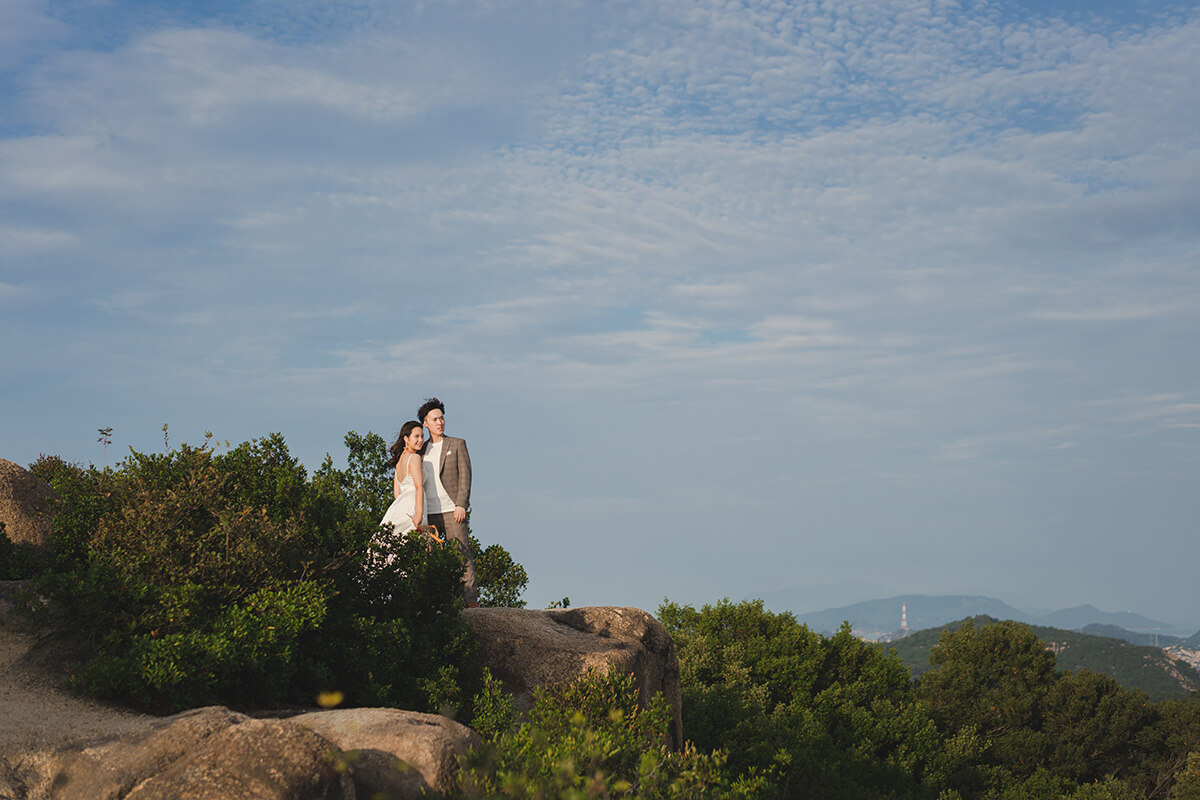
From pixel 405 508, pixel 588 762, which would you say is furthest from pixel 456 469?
pixel 588 762

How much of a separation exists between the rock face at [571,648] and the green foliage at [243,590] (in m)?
0.81

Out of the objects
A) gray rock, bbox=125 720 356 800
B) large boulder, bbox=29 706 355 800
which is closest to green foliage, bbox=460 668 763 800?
gray rock, bbox=125 720 356 800

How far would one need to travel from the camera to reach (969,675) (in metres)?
46.4

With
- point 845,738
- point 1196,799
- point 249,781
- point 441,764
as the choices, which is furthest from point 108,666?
point 1196,799

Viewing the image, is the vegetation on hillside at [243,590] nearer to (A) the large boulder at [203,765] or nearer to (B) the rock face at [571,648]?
(B) the rock face at [571,648]

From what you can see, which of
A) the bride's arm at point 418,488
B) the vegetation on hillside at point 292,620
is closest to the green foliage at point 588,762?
the vegetation on hillside at point 292,620

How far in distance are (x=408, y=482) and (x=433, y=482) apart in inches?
16.9

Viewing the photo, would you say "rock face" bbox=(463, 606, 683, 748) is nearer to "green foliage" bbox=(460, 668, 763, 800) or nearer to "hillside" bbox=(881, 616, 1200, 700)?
"green foliage" bbox=(460, 668, 763, 800)

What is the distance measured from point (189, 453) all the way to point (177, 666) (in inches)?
167

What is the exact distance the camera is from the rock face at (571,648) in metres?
13.1

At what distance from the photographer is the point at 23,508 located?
13117mm

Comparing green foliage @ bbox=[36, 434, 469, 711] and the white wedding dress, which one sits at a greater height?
the white wedding dress

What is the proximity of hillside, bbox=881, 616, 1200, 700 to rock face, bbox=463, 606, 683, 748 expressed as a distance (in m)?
124

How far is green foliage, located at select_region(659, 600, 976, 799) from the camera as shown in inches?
945
